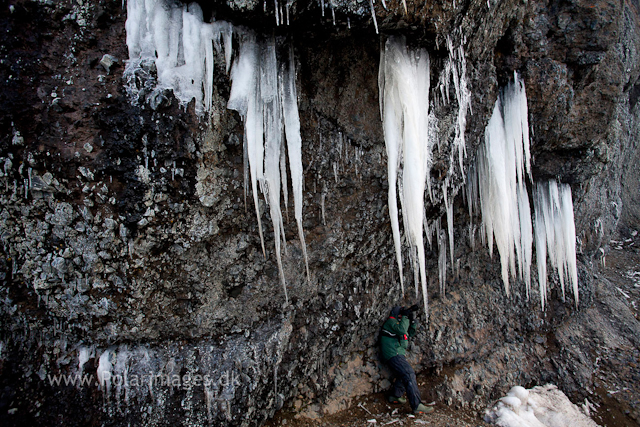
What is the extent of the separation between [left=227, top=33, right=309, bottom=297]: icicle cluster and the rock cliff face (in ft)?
0.51

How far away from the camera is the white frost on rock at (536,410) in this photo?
202 inches

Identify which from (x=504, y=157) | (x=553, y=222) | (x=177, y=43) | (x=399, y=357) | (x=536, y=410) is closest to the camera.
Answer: (x=177, y=43)

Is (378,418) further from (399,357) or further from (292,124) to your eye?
(292,124)

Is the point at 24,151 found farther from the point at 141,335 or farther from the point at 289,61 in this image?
the point at 289,61

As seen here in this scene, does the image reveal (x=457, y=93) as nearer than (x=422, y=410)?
Yes

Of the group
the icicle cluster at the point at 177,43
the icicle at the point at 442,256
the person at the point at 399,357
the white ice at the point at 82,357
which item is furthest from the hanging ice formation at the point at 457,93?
the white ice at the point at 82,357

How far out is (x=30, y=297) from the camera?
10.0 ft

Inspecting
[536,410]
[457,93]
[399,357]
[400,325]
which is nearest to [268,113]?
[457,93]

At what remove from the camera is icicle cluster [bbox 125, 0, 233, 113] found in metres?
2.71

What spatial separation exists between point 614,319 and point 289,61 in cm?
875

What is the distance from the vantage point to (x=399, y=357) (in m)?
4.90

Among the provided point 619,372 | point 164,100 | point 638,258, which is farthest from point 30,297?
point 638,258

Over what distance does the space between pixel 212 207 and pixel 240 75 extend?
1185 mm

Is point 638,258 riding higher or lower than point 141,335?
lower
